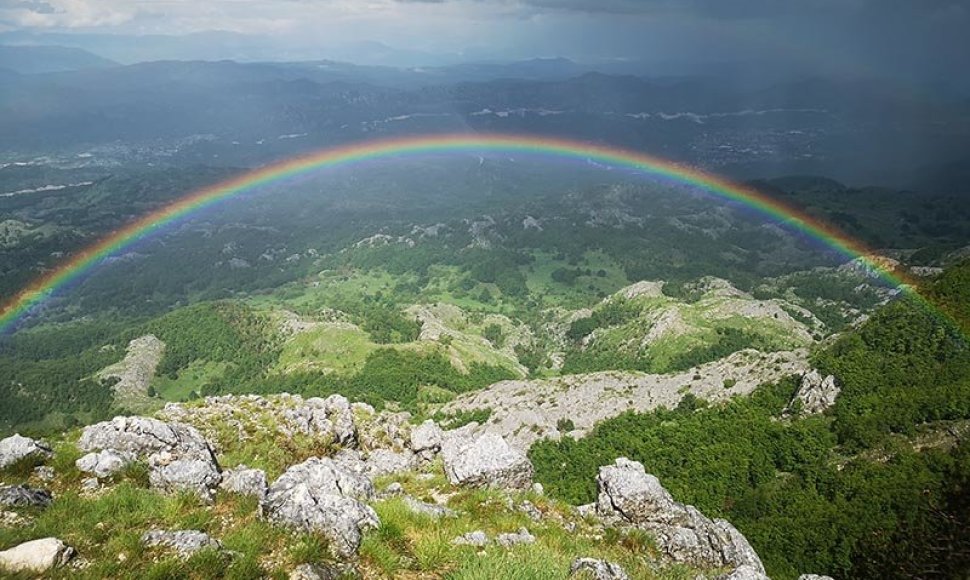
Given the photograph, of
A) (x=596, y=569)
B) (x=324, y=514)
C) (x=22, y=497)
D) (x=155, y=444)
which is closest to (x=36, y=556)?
(x=324, y=514)

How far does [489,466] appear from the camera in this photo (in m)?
24.2

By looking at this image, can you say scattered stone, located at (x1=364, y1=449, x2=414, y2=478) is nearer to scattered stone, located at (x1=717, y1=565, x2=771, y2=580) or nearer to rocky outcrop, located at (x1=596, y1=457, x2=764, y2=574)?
rocky outcrop, located at (x1=596, y1=457, x2=764, y2=574)

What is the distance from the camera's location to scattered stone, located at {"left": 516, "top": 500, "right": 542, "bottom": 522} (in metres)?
19.4

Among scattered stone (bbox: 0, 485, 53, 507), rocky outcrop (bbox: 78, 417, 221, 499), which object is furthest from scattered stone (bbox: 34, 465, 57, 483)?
scattered stone (bbox: 0, 485, 53, 507)

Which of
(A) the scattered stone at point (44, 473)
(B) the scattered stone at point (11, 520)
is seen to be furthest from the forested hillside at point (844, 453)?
(A) the scattered stone at point (44, 473)

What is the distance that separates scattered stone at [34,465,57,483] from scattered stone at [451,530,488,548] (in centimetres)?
1511

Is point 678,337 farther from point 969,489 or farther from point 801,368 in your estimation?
point 969,489

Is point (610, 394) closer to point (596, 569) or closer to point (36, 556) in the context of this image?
point (596, 569)

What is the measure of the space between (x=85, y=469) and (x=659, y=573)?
2006cm

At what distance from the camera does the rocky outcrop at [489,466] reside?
23766 millimetres

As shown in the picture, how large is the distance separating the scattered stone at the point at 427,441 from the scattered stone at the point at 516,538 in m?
21.7

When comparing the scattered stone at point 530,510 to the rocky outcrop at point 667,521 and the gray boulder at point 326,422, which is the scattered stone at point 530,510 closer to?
the rocky outcrop at point 667,521

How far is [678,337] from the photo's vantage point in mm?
196000

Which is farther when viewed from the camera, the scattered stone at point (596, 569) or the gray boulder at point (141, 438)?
the gray boulder at point (141, 438)
